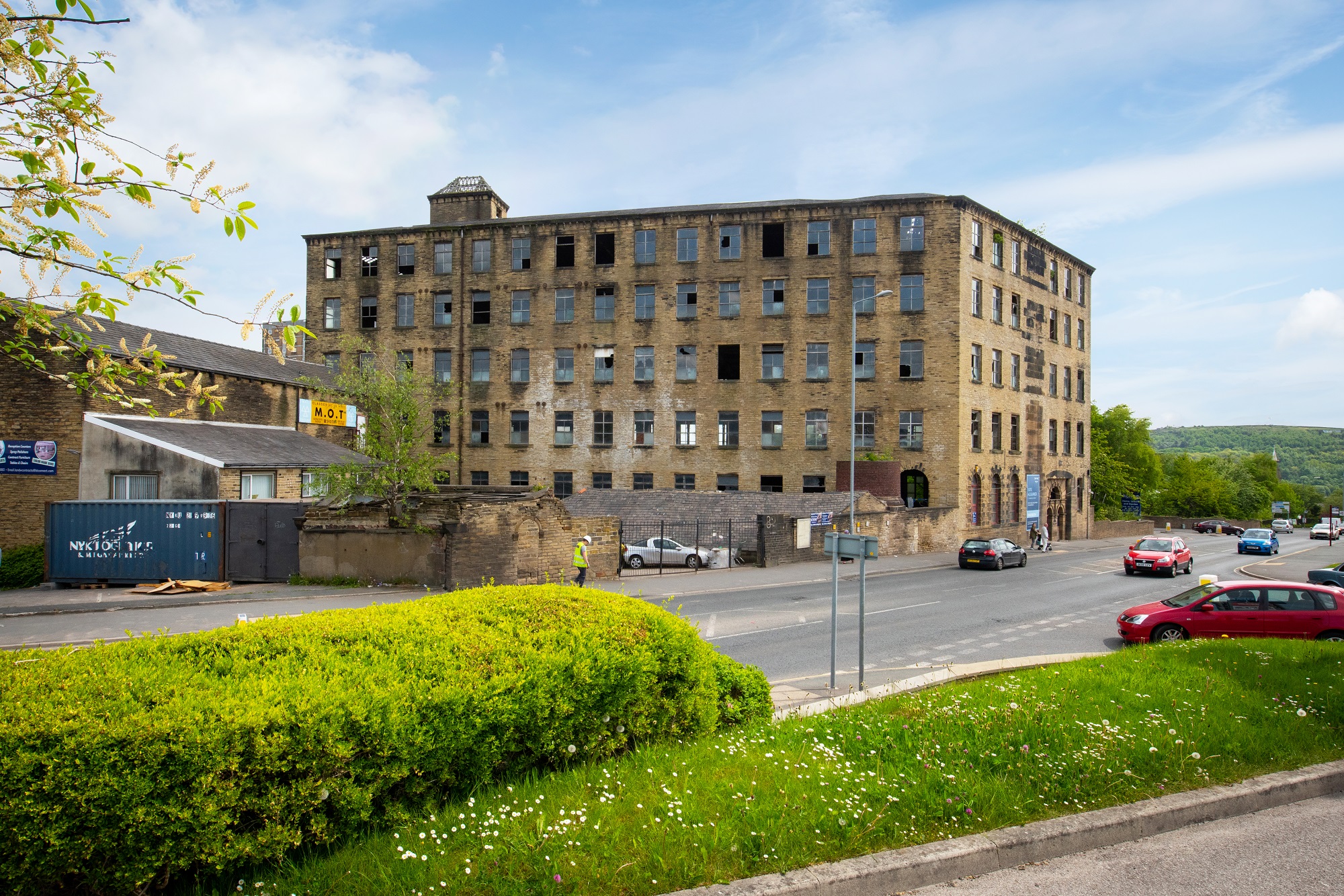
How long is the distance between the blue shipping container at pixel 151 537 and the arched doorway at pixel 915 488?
31.6 meters

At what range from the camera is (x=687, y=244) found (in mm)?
42906

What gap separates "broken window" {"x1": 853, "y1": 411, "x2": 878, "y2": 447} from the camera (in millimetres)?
40656

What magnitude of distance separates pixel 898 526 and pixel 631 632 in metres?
29.9

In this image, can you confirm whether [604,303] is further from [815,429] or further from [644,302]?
[815,429]

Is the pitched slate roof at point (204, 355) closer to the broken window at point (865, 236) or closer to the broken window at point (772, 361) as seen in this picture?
the broken window at point (772, 361)

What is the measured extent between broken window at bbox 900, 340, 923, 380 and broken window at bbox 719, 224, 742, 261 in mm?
10476

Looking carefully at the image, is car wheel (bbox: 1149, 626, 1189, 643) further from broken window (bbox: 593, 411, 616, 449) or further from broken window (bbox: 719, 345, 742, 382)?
broken window (bbox: 593, 411, 616, 449)

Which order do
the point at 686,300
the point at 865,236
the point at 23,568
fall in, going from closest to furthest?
the point at 23,568
the point at 865,236
the point at 686,300

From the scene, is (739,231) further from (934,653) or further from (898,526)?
(934,653)

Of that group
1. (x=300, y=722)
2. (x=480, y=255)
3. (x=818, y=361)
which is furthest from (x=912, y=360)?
(x=300, y=722)

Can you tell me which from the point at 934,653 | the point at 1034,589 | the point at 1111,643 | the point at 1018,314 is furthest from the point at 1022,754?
the point at 1018,314

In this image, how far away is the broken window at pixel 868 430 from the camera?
133ft

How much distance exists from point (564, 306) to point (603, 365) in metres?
4.31

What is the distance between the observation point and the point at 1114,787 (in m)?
6.11
